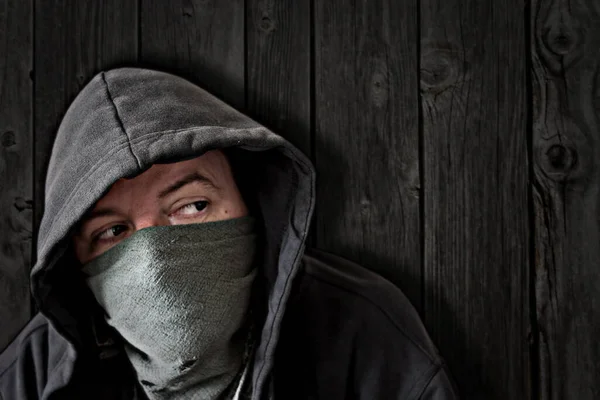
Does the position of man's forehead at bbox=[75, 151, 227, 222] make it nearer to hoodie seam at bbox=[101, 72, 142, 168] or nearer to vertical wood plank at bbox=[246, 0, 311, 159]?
hoodie seam at bbox=[101, 72, 142, 168]

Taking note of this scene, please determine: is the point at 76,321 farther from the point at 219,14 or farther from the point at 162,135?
the point at 219,14

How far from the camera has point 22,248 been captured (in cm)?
157

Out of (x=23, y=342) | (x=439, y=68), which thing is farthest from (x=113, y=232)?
(x=439, y=68)

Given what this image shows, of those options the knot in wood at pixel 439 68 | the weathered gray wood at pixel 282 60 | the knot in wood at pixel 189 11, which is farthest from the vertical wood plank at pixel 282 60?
the knot in wood at pixel 439 68

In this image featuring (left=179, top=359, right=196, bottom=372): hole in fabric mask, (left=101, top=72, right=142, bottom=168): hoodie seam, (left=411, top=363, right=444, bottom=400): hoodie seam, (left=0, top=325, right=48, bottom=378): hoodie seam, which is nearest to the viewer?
(left=101, top=72, right=142, bottom=168): hoodie seam

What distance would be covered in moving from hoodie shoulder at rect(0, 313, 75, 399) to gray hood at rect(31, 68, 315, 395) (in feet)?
0.36

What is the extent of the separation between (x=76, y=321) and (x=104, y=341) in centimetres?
8

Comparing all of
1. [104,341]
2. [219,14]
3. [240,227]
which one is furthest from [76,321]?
[219,14]

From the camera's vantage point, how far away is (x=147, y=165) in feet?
3.51

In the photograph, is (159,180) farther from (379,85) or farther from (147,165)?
(379,85)

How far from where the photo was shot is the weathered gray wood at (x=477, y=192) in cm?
149

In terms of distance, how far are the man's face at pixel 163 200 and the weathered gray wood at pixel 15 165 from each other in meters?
0.42

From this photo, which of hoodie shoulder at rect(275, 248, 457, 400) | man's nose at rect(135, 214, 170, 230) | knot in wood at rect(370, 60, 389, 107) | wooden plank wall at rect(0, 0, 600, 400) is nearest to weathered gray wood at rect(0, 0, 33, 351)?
wooden plank wall at rect(0, 0, 600, 400)

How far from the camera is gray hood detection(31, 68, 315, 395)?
109 cm
